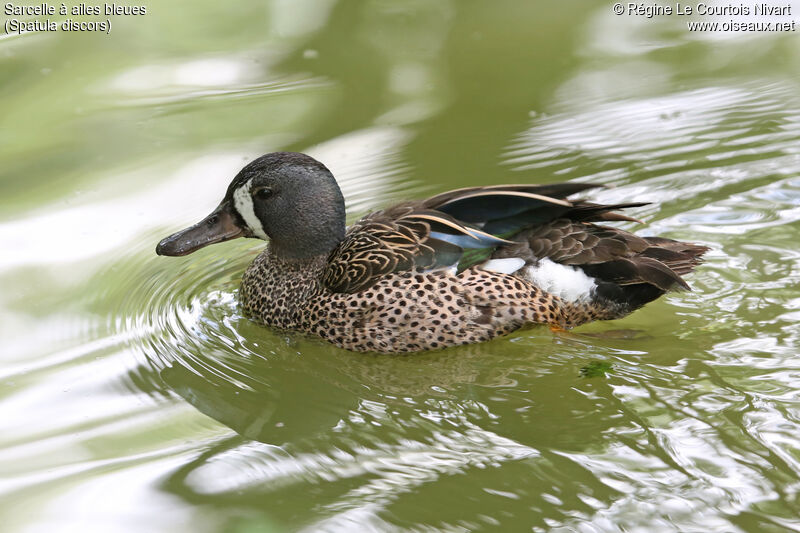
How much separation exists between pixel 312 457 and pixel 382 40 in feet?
18.3

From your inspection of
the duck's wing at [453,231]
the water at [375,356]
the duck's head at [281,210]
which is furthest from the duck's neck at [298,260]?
the water at [375,356]

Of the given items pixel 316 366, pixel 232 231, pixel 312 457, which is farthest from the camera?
pixel 232 231

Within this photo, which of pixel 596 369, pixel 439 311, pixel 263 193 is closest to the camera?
pixel 596 369

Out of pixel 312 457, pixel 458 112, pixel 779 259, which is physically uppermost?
pixel 458 112

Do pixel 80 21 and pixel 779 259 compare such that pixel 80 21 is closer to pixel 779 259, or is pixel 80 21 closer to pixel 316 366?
pixel 316 366

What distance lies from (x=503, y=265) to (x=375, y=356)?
2.89 ft

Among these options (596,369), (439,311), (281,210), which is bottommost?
(596,369)

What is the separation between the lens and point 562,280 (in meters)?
5.86

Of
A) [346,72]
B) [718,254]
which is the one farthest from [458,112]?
[718,254]

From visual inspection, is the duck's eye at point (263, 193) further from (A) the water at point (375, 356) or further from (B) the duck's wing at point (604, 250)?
(B) the duck's wing at point (604, 250)

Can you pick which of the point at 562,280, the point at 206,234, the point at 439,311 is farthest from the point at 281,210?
the point at 562,280

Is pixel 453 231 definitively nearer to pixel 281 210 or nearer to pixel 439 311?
pixel 439 311

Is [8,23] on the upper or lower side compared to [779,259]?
upper

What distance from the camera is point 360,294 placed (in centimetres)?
592
